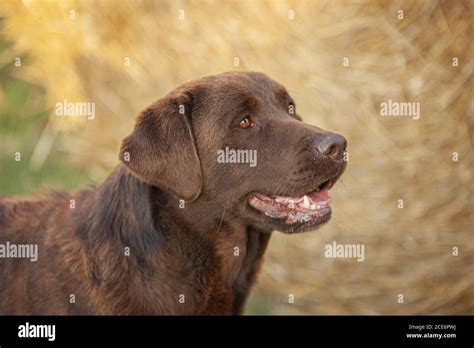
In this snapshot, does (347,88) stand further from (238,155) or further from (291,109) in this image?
(238,155)

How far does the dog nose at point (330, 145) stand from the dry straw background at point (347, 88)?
1.65 meters

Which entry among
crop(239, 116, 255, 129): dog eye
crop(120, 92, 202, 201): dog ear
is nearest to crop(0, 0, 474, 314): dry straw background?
crop(239, 116, 255, 129): dog eye

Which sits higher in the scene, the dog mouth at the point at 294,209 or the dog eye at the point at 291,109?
the dog eye at the point at 291,109

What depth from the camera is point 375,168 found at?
221 inches

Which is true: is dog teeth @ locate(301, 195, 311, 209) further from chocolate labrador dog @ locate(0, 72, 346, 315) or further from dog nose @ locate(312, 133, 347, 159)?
dog nose @ locate(312, 133, 347, 159)

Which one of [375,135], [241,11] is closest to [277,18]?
[241,11]

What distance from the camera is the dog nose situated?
12.9 ft

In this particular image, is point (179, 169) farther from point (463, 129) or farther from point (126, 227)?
point (463, 129)

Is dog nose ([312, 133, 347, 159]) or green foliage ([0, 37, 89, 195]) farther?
green foliage ([0, 37, 89, 195])

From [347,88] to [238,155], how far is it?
1.82 metres

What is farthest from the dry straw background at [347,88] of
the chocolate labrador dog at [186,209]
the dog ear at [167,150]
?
the dog ear at [167,150]

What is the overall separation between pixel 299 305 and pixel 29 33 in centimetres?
292

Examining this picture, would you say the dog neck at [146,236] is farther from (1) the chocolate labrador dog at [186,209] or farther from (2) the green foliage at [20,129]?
(2) the green foliage at [20,129]

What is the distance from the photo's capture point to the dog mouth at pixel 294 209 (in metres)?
4.10
